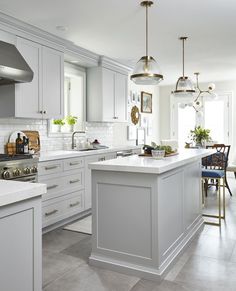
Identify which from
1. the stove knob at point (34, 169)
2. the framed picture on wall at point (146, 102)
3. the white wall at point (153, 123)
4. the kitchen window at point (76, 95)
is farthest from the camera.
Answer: the framed picture on wall at point (146, 102)

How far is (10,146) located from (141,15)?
2.26m

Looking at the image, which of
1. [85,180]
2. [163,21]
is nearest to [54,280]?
[85,180]

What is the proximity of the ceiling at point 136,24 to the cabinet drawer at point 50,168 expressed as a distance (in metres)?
1.73

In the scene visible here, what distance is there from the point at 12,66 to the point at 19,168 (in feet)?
3.57

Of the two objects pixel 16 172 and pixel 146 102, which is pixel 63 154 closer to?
pixel 16 172

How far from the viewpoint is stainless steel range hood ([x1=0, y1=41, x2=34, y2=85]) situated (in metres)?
3.23

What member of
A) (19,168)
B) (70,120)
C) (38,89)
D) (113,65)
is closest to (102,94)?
(113,65)

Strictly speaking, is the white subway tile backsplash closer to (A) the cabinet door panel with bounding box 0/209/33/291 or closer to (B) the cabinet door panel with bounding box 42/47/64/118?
(B) the cabinet door panel with bounding box 42/47/64/118

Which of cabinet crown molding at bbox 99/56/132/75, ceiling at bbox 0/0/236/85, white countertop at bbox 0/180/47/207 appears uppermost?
ceiling at bbox 0/0/236/85

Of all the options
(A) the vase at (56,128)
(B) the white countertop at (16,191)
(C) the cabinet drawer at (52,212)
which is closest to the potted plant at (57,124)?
(A) the vase at (56,128)

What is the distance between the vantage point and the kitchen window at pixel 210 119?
8.34 metres

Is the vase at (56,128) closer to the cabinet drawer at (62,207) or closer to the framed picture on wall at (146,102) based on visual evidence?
the cabinet drawer at (62,207)

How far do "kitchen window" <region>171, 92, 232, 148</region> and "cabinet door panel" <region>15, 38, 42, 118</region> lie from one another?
4946 millimetres

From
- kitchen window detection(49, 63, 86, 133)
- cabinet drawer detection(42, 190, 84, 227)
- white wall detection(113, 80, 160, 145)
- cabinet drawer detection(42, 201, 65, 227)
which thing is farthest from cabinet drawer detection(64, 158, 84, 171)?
white wall detection(113, 80, 160, 145)
